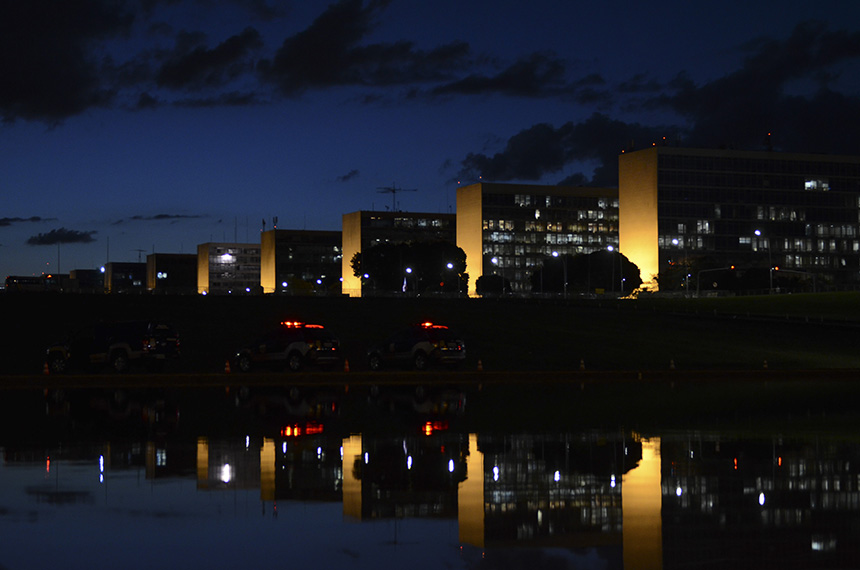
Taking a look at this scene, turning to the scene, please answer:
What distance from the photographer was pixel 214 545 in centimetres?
955

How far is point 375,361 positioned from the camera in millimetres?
39781

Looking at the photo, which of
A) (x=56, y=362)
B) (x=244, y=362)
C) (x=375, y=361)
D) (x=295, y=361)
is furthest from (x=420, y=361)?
(x=56, y=362)

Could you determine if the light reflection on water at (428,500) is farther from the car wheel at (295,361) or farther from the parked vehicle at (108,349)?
the car wheel at (295,361)

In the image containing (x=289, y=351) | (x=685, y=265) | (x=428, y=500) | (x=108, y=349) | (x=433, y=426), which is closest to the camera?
(x=428, y=500)

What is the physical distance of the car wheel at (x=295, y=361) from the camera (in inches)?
1496

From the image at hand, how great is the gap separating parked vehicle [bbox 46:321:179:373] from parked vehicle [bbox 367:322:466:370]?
8.01 metres

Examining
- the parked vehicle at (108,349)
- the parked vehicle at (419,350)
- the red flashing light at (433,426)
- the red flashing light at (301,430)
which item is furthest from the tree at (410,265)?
the red flashing light at (301,430)

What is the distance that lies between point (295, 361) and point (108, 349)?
21.1 ft

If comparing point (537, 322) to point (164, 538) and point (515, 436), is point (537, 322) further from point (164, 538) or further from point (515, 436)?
point (164, 538)

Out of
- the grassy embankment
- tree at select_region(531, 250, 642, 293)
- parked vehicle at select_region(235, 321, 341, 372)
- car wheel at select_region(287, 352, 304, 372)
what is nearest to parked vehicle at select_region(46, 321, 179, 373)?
the grassy embankment

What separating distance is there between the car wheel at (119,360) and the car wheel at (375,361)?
8.95m

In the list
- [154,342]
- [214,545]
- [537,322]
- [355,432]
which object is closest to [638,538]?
[214,545]

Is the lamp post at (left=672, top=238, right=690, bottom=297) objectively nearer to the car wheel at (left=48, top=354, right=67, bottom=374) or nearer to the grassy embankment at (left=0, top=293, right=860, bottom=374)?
the grassy embankment at (left=0, top=293, right=860, bottom=374)

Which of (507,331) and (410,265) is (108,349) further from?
(410,265)
